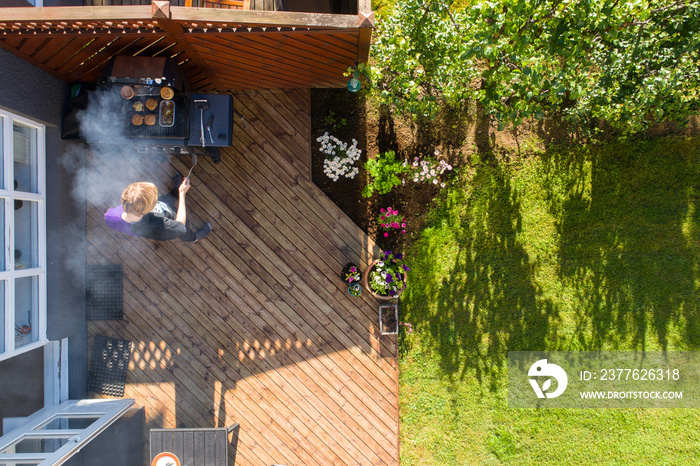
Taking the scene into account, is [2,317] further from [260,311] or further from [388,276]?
[388,276]

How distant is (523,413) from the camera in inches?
187

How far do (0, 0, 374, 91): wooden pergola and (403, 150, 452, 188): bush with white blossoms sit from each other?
53.2 inches

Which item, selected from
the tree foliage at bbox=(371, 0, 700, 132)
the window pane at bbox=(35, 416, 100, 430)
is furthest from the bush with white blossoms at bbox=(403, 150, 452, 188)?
the window pane at bbox=(35, 416, 100, 430)

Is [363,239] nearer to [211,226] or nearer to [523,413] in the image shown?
[211,226]

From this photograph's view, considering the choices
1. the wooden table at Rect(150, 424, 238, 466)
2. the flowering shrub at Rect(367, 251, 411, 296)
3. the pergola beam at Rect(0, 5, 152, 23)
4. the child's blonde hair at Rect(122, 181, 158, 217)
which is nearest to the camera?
the pergola beam at Rect(0, 5, 152, 23)

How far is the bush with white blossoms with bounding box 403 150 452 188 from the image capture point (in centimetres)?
464

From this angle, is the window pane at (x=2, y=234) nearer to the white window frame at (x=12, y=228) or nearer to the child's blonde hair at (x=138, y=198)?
the white window frame at (x=12, y=228)

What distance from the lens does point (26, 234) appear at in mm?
4043

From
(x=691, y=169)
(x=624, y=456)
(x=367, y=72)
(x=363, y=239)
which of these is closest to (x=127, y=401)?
(x=363, y=239)

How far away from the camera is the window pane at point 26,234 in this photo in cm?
394

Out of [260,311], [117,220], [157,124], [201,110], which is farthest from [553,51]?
[117,220]

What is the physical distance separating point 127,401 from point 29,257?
6.28ft

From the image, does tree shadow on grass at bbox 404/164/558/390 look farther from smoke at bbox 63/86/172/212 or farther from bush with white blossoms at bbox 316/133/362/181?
smoke at bbox 63/86/172/212

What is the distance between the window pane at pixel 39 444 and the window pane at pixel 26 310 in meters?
0.96
